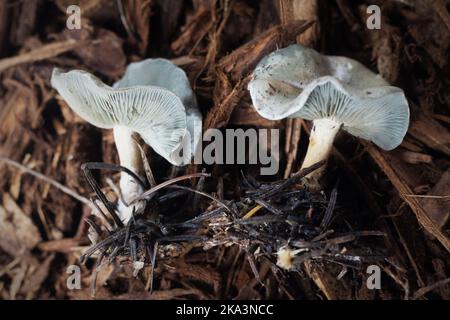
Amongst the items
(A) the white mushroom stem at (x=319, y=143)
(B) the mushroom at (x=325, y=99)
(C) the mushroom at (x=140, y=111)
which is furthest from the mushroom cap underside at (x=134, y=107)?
(A) the white mushroom stem at (x=319, y=143)

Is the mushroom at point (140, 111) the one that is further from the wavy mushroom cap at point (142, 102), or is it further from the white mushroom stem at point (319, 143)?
the white mushroom stem at point (319, 143)

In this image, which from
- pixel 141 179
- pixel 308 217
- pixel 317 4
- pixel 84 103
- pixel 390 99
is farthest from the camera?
pixel 317 4

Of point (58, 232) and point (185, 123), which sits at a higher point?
point (185, 123)

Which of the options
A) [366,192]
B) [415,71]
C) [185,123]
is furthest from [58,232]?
[415,71]

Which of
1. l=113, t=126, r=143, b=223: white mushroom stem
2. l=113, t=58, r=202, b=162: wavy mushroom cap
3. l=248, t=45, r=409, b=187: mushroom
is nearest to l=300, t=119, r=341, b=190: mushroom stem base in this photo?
l=248, t=45, r=409, b=187: mushroom

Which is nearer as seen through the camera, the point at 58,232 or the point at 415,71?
the point at 415,71
